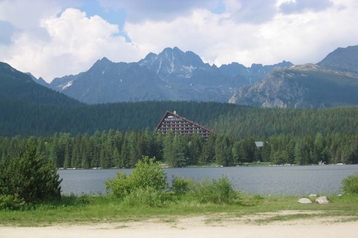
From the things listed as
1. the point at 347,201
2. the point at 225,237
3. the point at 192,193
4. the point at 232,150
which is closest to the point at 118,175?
the point at 192,193

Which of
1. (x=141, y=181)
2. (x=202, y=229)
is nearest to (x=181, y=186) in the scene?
(x=141, y=181)

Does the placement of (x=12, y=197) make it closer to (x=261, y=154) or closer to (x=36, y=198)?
(x=36, y=198)

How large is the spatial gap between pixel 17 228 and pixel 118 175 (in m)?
17.2

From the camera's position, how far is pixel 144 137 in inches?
7279

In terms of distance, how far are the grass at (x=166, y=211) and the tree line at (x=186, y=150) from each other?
132611mm

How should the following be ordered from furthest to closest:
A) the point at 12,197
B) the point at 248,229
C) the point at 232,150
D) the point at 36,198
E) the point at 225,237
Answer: the point at 232,150 < the point at 36,198 < the point at 12,197 < the point at 248,229 < the point at 225,237

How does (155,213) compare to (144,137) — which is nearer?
(155,213)

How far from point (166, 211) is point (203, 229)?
8452 millimetres

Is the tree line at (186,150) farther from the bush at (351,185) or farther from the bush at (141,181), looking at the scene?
the bush at (141,181)

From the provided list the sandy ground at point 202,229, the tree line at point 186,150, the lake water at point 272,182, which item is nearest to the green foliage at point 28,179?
the sandy ground at point 202,229

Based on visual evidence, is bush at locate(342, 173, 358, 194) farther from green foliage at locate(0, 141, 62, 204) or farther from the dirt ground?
green foliage at locate(0, 141, 62, 204)

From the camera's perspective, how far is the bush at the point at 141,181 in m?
40.4

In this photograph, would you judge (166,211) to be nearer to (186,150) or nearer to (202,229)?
(202,229)

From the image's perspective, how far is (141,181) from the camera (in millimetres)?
40500
